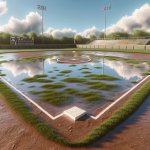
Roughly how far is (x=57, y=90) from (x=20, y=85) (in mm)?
2773

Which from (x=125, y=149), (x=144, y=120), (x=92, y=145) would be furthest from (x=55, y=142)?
(x=144, y=120)

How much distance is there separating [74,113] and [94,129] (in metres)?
1.23

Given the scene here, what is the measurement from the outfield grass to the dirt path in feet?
0.56

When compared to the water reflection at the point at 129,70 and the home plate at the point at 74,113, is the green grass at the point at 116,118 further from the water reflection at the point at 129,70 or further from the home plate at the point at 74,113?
the water reflection at the point at 129,70

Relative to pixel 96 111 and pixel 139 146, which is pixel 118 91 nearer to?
pixel 96 111

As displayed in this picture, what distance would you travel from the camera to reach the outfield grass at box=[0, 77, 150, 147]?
4522 mm

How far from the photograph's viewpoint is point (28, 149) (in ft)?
13.7

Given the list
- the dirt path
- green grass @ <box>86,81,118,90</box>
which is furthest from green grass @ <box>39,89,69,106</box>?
green grass @ <box>86,81,118,90</box>

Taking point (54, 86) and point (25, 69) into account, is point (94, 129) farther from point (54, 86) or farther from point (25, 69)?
point (25, 69)

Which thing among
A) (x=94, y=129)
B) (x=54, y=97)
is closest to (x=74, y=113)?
(x=94, y=129)

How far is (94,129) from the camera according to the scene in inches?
196

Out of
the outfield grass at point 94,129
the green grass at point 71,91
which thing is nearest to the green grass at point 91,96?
the green grass at point 71,91

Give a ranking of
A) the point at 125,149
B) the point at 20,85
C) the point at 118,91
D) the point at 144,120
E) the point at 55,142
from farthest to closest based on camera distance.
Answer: the point at 20,85 → the point at 118,91 → the point at 144,120 → the point at 55,142 → the point at 125,149

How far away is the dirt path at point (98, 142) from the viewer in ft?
14.0
